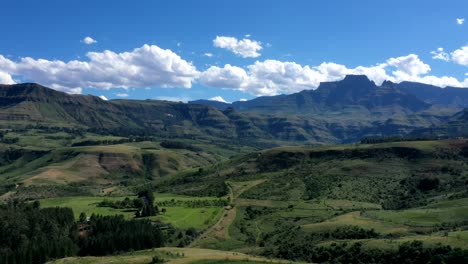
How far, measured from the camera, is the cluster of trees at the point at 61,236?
4619 inches

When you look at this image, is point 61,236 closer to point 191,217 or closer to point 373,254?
point 191,217

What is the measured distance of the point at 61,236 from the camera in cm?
13350

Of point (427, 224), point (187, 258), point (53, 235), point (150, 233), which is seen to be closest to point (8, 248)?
point (53, 235)

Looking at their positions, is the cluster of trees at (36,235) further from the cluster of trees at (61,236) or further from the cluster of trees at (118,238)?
the cluster of trees at (118,238)

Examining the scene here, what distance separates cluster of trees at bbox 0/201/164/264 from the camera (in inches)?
4619

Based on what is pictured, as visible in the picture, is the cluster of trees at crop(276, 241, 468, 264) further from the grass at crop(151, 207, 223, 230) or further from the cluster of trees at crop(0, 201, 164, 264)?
the grass at crop(151, 207, 223, 230)

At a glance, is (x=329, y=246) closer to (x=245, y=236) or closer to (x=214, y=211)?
(x=245, y=236)

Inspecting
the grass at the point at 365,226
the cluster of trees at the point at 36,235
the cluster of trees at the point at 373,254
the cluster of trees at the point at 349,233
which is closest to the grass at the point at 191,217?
the cluster of trees at the point at 36,235

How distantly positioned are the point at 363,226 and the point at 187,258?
4725 centimetres

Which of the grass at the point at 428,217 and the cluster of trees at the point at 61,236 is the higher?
the grass at the point at 428,217

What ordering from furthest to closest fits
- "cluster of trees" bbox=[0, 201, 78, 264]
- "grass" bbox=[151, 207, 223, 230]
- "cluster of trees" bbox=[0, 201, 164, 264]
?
1. "grass" bbox=[151, 207, 223, 230]
2. "cluster of trees" bbox=[0, 201, 164, 264]
3. "cluster of trees" bbox=[0, 201, 78, 264]

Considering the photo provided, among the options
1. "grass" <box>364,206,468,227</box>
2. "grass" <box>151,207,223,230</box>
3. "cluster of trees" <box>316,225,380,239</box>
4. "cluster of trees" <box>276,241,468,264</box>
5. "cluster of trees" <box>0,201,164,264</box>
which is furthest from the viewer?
"grass" <box>151,207,223,230</box>

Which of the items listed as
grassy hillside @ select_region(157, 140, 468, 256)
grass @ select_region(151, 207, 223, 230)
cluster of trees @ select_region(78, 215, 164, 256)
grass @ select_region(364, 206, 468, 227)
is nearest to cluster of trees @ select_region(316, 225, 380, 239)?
grassy hillside @ select_region(157, 140, 468, 256)

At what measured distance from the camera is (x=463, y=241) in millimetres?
80625
